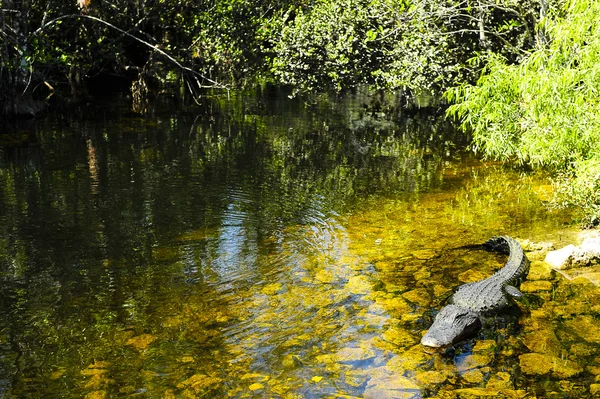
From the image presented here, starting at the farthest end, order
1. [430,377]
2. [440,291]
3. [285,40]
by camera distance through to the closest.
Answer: [285,40]
[440,291]
[430,377]

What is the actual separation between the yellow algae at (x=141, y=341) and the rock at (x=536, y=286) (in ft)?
14.5

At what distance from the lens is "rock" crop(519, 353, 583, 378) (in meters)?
5.86

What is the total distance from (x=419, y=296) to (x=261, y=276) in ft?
6.56

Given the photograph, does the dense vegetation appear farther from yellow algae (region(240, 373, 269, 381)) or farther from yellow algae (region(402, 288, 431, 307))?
yellow algae (region(240, 373, 269, 381))

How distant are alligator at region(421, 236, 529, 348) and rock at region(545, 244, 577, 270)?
0.46 meters

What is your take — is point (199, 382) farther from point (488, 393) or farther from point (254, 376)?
point (488, 393)

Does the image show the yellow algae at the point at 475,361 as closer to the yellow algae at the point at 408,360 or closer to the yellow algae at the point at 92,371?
the yellow algae at the point at 408,360

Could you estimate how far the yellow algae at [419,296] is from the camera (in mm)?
7434

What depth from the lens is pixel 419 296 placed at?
7.60 m

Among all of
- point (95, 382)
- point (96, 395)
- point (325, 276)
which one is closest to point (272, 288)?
point (325, 276)

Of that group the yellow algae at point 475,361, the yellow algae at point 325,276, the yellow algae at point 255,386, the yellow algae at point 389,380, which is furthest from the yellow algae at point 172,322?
the yellow algae at point 475,361

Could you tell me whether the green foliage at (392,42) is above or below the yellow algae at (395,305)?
above

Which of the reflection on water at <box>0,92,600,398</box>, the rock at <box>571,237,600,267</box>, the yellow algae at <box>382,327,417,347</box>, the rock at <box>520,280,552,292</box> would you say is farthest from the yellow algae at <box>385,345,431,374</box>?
the rock at <box>571,237,600,267</box>

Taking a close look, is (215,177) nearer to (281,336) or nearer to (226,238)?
(226,238)
